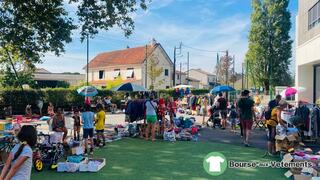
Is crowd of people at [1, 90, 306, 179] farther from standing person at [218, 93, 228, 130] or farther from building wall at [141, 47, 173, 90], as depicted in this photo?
building wall at [141, 47, 173, 90]

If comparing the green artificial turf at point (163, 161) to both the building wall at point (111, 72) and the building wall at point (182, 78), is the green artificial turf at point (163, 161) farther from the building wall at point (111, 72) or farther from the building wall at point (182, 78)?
the building wall at point (182, 78)

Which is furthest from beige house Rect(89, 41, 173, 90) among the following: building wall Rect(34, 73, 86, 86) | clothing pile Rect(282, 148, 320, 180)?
clothing pile Rect(282, 148, 320, 180)

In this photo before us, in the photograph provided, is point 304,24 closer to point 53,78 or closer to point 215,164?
point 215,164

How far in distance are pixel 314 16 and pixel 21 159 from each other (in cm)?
2390

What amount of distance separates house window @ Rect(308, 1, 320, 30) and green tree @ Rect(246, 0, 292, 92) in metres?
22.6

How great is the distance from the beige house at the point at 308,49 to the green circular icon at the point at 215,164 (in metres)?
14.8

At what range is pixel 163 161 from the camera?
977 centimetres

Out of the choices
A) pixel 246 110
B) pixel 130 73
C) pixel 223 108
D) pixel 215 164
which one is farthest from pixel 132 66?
pixel 215 164

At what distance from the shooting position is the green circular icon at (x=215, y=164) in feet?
28.4

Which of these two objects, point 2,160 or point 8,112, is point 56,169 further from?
point 8,112

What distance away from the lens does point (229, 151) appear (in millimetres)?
11266

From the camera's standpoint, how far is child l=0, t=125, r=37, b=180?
14.3 ft

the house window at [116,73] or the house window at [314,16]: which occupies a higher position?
the house window at [314,16]

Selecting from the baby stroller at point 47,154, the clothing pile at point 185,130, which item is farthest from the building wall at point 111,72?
the baby stroller at point 47,154
